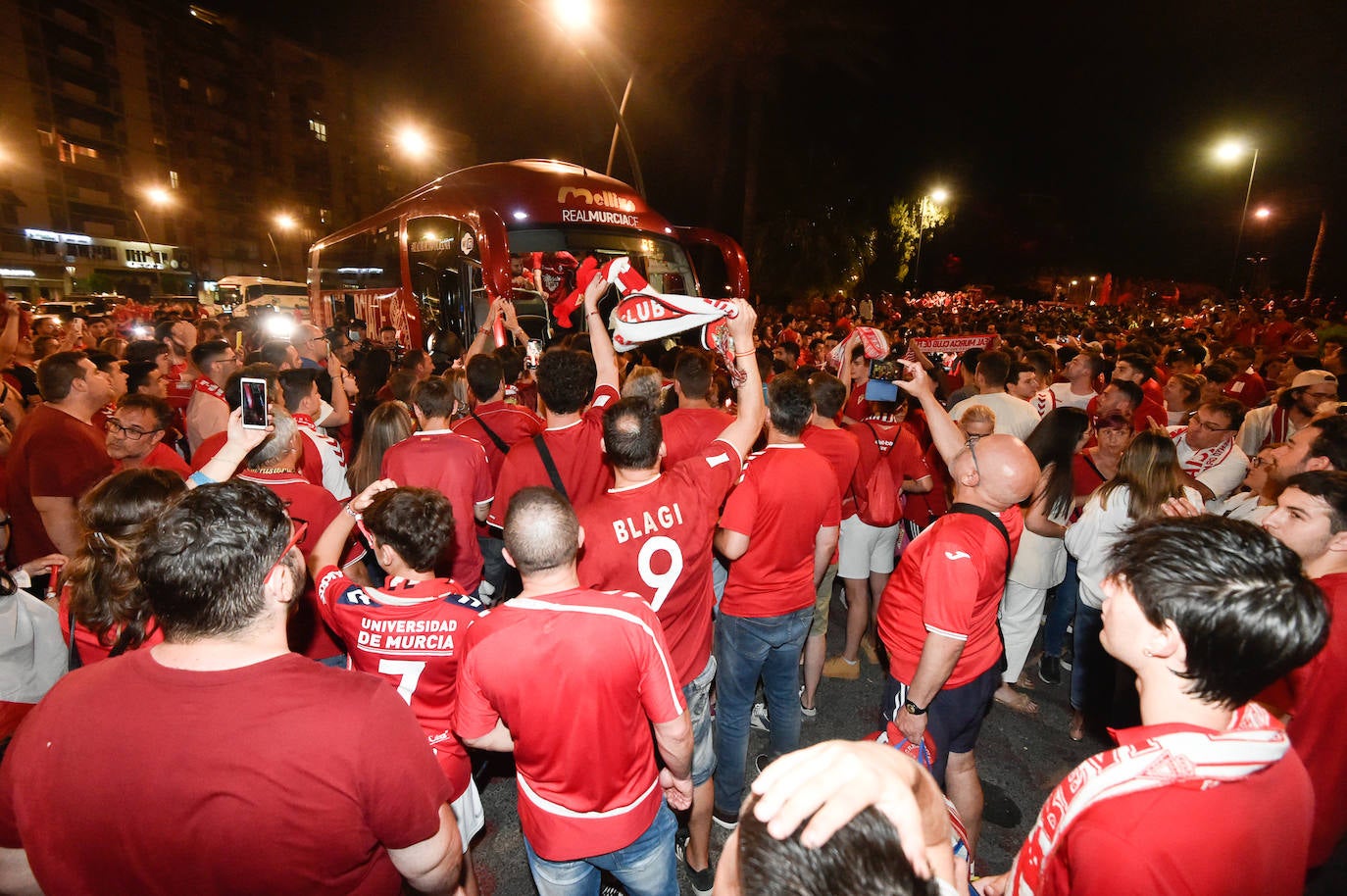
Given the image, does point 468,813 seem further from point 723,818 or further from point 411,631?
point 723,818

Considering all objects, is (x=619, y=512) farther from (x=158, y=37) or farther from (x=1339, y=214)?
(x=158, y=37)

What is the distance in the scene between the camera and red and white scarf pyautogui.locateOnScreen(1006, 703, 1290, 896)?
1.32 meters

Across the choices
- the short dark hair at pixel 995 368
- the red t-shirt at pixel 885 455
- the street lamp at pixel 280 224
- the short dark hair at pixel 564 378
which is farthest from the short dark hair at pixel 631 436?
the street lamp at pixel 280 224

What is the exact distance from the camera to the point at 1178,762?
4.36ft

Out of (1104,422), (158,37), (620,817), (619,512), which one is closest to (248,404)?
(619,512)

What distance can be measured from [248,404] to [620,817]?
237 cm

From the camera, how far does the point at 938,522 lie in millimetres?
2877

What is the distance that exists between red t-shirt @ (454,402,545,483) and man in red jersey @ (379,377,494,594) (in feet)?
2.06

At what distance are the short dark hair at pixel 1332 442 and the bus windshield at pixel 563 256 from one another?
780 cm

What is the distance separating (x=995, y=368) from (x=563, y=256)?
21.0 feet

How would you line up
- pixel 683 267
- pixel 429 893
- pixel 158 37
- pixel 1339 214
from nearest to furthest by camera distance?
pixel 429 893 < pixel 683 267 < pixel 1339 214 < pixel 158 37

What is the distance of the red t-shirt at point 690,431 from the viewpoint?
4340 millimetres

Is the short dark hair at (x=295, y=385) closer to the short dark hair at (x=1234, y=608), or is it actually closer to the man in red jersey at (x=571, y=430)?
the man in red jersey at (x=571, y=430)

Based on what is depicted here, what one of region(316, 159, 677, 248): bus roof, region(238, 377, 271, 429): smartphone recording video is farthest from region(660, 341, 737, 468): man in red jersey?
region(316, 159, 677, 248): bus roof
